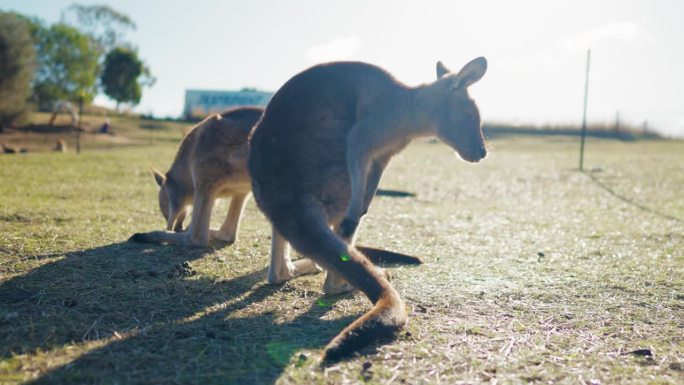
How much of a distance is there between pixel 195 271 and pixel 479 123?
7.05 ft

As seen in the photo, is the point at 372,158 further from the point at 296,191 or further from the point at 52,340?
the point at 52,340

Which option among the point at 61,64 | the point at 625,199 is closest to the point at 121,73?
the point at 61,64

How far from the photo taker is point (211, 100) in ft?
134

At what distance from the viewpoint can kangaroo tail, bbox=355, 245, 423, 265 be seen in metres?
4.50

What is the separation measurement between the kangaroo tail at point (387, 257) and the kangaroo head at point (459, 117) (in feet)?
3.49

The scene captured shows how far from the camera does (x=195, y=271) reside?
13.5ft

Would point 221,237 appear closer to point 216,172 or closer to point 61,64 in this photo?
point 216,172

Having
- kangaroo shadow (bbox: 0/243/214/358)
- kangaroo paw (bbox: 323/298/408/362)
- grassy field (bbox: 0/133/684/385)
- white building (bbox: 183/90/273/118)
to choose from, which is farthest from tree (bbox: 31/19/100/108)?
kangaroo paw (bbox: 323/298/408/362)

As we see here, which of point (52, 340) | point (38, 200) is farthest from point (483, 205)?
point (52, 340)

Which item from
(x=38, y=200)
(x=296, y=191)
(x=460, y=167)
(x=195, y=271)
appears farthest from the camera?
(x=460, y=167)

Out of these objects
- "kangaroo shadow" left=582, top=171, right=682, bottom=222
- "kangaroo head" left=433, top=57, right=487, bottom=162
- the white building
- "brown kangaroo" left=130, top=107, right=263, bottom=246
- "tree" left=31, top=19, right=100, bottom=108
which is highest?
"tree" left=31, top=19, right=100, bottom=108

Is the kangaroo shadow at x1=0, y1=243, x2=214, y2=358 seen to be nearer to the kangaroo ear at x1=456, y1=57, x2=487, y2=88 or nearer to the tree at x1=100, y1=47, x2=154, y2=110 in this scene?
the kangaroo ear at x1=456, y1=57, x2=487, y2=88

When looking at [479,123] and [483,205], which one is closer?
[479,123]

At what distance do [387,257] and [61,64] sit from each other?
46.2 meters
